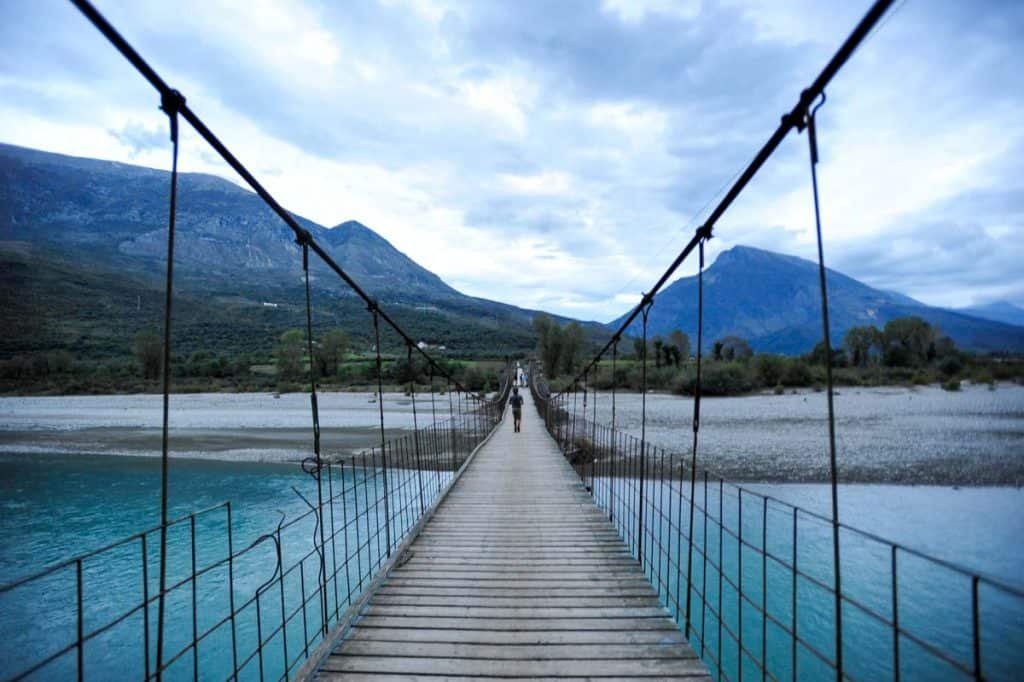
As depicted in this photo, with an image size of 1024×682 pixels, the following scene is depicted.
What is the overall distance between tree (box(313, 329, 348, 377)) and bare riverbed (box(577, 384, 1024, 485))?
75.6 ft

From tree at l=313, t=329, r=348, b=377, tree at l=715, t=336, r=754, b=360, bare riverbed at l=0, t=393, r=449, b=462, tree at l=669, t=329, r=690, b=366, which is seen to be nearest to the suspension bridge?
bare riverbed at l=0, t=393, r=449, b=462

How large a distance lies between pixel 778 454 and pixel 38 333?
55395 mm

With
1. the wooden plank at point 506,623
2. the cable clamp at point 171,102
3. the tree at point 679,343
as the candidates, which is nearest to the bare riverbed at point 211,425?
the wooden plank at point 506,623

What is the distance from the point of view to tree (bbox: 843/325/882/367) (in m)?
36.1

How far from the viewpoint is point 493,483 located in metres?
6.05

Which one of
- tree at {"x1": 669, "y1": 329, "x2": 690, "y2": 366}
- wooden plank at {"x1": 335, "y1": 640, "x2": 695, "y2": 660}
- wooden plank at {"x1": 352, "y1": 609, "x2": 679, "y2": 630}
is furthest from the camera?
tree at {"x1": 669, "y1": 329, "x2": 690, "y2": 366}

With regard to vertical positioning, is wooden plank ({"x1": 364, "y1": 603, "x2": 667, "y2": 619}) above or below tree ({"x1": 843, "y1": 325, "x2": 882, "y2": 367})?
below

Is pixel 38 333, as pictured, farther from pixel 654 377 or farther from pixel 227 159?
pixel 227 159

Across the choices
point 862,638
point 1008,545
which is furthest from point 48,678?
point 1008,545

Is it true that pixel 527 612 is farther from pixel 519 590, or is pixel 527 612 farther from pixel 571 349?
pixel 571 349

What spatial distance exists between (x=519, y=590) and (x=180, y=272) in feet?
356

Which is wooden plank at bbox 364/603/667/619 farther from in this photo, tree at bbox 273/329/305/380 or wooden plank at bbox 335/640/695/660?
tree at bbox 273/329/305/380

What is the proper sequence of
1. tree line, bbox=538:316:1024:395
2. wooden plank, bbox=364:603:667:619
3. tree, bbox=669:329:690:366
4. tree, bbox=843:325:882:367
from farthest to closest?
tree, bbox=843:325:882:367 → tree line, bbox=538:316:1024:395 → tree, bbox=669:329:690:366 → wooden plank, bbox=364:603:667:619

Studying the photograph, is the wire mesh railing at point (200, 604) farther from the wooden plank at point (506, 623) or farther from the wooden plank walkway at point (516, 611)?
the wooden plank at point (506, 623)
